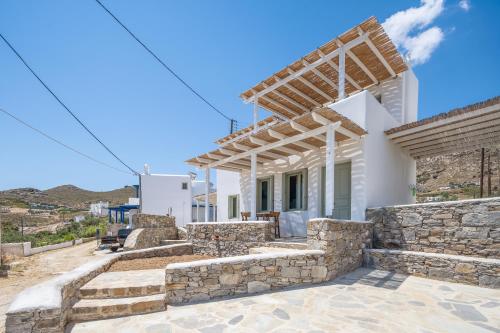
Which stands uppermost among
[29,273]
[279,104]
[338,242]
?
[279,104]

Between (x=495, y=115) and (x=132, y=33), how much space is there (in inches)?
436

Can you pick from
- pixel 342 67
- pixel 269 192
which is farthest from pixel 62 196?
pixel 342 67

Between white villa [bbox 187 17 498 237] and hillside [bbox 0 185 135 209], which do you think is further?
hillside [bbox 0 185 135 209]

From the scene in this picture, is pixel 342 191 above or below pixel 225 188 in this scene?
above

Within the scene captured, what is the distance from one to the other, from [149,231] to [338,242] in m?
9.20

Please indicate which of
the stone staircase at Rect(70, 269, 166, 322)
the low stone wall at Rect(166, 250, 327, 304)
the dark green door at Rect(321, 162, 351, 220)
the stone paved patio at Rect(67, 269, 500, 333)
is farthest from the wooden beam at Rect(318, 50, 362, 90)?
the stone staircase at Rect(70, 269, 166, 322)

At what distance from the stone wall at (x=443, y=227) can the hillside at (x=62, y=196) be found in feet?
151

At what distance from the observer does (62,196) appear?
4994cm

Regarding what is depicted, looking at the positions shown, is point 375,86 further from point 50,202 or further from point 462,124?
point 50,202

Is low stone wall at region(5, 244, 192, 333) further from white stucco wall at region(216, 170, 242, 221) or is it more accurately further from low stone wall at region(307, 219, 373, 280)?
white stucco wall at region(216, 170, 242, 221)

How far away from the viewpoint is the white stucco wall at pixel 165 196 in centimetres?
2086

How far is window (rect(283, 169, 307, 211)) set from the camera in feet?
31.8

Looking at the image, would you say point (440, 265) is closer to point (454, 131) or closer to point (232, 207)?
point (454, 131)

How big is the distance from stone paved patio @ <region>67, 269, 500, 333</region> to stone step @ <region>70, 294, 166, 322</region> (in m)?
0.15
